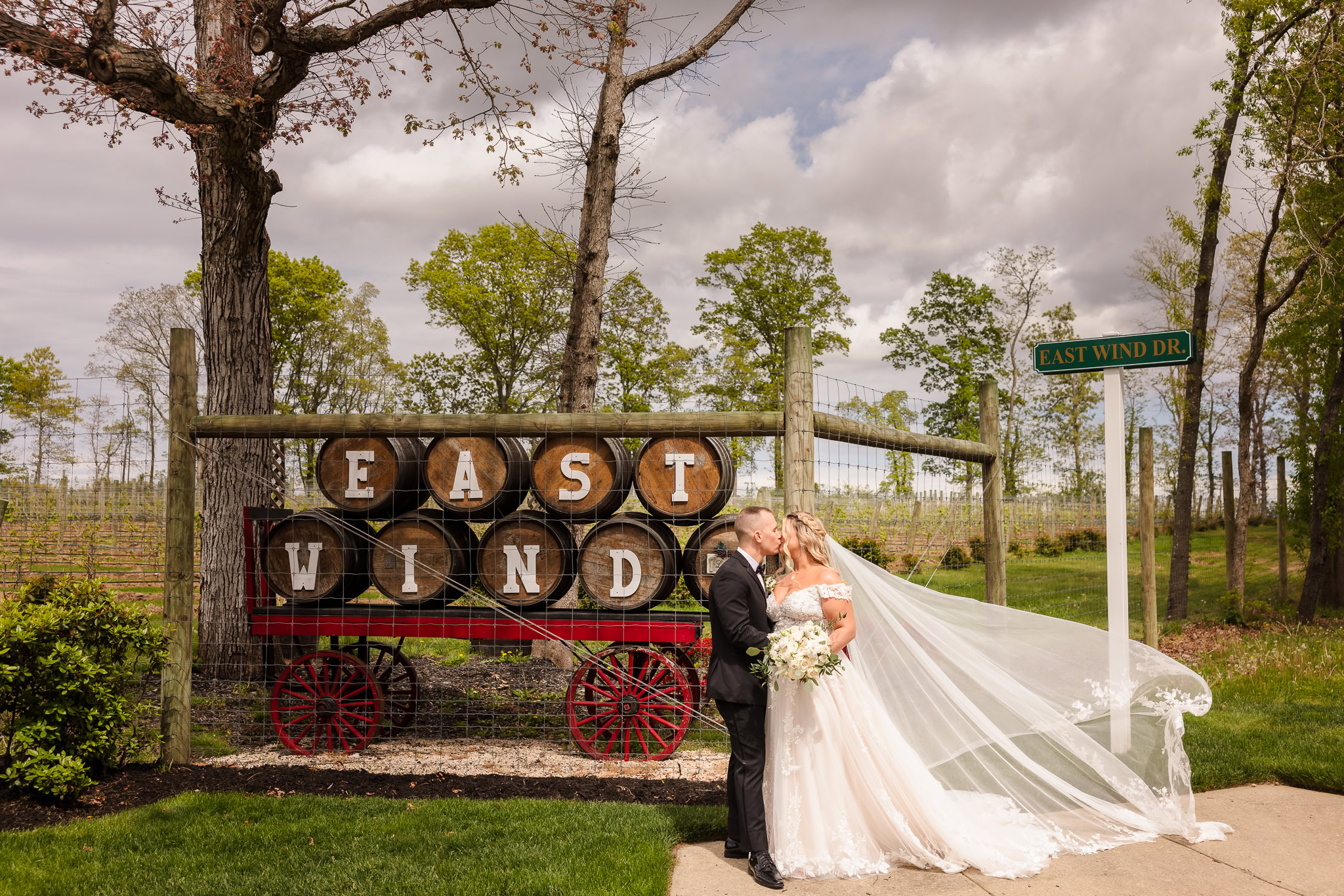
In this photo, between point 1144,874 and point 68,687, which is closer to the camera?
point 1144,874

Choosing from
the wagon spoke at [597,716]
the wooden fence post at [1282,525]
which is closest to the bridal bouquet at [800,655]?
the wagon spoke at [597,716]

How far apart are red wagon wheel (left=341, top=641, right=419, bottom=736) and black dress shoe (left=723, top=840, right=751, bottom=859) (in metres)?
3.26

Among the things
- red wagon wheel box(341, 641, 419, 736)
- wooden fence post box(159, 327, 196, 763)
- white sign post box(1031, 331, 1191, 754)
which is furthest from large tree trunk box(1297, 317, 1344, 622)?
wooden fence post box(159, 327, 196, 763)

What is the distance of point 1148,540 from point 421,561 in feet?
28.0

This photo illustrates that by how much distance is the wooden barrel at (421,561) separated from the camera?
6156mm

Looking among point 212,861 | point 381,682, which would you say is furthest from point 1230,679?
point 212,861

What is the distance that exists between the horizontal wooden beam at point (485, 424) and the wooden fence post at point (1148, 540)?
655cm

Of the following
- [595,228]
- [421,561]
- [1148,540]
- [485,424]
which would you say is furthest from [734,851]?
[1148,540]

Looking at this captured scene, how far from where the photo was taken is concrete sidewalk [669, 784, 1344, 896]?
13.1 feet

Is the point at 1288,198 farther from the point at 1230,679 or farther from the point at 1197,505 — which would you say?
the point at 1197,505

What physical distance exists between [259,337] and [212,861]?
5472mm

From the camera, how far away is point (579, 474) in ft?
20.0

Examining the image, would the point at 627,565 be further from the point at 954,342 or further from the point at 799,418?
the point at 954,342

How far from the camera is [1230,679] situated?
29.7 feet
